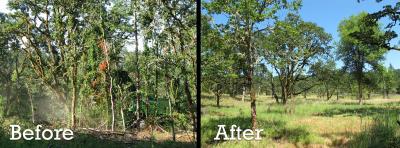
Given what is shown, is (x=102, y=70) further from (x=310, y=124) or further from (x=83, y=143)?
(x=310, y=124)

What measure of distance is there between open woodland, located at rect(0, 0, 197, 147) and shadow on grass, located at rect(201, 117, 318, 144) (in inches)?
22.8

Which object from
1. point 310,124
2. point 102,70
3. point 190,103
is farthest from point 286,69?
point 102,70

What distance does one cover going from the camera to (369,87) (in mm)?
8078

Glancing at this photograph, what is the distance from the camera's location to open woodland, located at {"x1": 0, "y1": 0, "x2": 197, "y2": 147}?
6.24 m

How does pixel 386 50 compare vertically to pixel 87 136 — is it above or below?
above

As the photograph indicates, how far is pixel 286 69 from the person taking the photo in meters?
7.08

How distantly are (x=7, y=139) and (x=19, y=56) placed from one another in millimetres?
1486

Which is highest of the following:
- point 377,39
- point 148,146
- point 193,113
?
point 377,39

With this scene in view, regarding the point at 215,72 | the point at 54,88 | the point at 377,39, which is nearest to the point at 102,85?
Answer: the point at 54,88

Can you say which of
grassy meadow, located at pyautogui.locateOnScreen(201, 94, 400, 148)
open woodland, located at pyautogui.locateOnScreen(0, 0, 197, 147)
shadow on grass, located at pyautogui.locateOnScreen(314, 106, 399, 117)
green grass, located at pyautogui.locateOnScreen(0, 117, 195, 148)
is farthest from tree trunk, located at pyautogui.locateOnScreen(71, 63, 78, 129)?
shadow on grass, located at pyautogui.locateOnScreen(314, 106, 399, 117)

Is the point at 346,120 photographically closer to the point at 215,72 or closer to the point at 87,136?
the point at 215,72

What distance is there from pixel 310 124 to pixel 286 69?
3.47ft

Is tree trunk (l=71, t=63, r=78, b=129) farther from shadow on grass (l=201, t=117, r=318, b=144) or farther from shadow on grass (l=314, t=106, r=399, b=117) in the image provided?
shadow on grass (l=314, t=106, r=399, b=117)

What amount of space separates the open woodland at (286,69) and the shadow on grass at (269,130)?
1 cm
